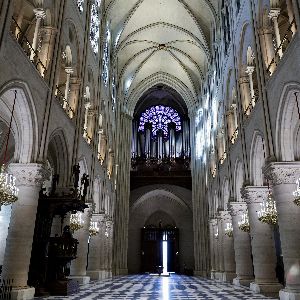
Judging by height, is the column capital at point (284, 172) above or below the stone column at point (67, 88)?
below

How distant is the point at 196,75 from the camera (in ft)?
103

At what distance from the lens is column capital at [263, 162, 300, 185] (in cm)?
1013

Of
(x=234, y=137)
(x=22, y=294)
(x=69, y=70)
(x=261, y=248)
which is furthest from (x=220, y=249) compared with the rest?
(x=22, y=294)

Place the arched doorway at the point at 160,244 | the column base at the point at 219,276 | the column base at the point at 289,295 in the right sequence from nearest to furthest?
the column base at the point at 289,295, the column base at the point at 219,276, the arched doorway at the point at 160,244

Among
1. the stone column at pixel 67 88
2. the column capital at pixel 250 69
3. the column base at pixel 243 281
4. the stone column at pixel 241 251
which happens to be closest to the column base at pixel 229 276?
the stone column at pixel 241 251

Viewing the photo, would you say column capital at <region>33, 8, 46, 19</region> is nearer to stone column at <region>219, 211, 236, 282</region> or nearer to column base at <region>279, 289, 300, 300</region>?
column base at <region>279, 289, 300, 300</region>

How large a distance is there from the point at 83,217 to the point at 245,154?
313 inches

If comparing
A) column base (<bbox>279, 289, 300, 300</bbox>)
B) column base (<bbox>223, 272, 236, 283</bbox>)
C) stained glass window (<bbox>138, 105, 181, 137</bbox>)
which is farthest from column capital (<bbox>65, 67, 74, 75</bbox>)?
stained glass window (<bbox>138, 105, 181, 137</bbox>)

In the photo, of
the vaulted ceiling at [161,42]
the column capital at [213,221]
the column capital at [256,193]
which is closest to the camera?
the column capital at [256,193]

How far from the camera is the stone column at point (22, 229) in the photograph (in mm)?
9398

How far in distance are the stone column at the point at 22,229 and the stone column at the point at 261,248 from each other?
769 cm

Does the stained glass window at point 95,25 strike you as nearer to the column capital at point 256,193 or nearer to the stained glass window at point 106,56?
the stained glass window at point 106,56

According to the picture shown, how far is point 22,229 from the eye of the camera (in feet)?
32.7

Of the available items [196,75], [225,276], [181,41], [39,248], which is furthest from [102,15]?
[225,276]
